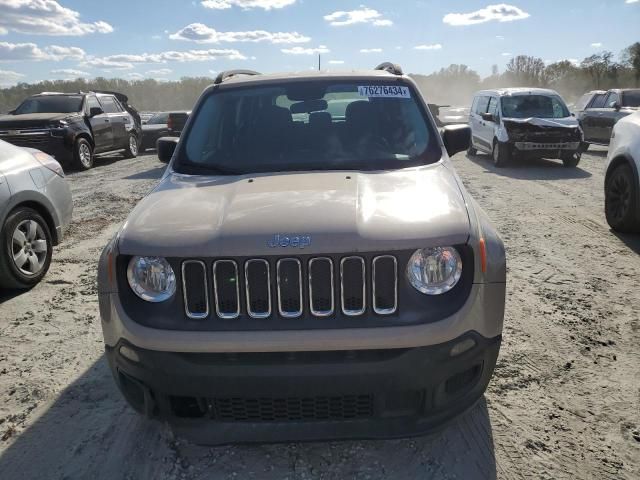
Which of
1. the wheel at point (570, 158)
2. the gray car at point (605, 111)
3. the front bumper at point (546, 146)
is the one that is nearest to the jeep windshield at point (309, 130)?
the front bumper at point (546, 146)

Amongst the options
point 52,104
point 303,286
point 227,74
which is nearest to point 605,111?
point 227,74

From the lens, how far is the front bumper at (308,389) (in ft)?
7.55

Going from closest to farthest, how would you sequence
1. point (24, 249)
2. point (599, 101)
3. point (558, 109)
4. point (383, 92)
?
1. point (383, 92)
2. point (24, 249)
3. point (558, 109)
4. point (599, 101)

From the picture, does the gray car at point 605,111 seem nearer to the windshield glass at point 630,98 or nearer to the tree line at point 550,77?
the windshield glass at point 630,98

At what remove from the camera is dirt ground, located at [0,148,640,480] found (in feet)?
8.76

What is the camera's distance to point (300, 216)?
8.19 ft

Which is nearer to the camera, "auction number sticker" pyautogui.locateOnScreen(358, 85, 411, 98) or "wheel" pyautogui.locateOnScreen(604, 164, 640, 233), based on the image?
"auction number sticker" pyautogui.locateOnScreen(358, 85, 411, 98)

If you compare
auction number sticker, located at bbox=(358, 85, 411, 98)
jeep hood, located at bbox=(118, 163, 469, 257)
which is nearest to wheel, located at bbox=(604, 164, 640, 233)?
auction number sticker, located at bbox=(358, 85, 411, 98)

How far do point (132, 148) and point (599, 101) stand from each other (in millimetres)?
13542

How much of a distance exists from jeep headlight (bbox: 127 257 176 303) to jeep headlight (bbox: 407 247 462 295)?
3.45 feet

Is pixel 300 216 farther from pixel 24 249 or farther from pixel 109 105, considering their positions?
pixel 109 105

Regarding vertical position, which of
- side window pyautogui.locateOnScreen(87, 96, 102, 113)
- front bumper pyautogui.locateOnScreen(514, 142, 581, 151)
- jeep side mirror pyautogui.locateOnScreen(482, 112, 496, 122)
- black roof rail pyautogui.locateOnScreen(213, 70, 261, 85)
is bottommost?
front bumper pyautogui.locateOnScreen(514, 142, 581, 151)

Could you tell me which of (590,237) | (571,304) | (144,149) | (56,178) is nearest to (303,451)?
(571,304)

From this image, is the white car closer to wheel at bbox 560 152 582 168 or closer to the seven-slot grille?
the seven-slot grille
